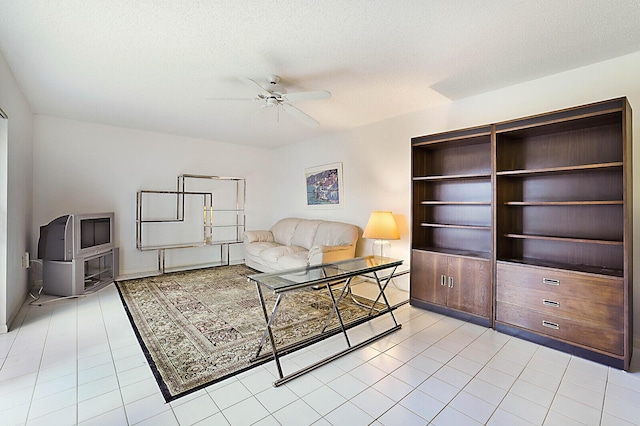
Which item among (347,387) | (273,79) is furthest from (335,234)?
(347,387)

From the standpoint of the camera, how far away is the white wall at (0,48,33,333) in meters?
2.68

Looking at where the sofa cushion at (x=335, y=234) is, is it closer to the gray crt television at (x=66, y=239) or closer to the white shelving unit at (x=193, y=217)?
the white shelving unit at (x=193, y=217)

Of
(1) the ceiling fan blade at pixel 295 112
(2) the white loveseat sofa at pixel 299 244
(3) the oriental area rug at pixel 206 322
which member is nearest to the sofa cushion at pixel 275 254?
(2) the white loveseat sofa at pixel 299 244

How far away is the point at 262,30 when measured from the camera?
2139 millimetres

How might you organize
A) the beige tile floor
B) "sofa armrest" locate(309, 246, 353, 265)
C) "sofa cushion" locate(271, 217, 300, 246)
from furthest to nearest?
1. "sofa cushion" locate(271, 217, 300, 246)
2. "sofa armrest" locate(309, 246, 353, 265)
3. the beige tile floor

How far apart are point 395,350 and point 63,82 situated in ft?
14.1

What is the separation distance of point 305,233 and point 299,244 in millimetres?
232

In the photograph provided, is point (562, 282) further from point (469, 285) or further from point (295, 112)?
point (295, 112)

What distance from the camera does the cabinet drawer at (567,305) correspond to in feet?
7.14

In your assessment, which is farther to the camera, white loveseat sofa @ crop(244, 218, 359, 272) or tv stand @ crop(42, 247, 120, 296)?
white loveseat sofa @ crop(244, 218, 359, 272)

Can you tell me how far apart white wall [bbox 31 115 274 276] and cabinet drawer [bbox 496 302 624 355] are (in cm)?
523

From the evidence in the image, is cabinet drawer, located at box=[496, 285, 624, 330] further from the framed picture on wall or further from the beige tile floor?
the framed picture on wall

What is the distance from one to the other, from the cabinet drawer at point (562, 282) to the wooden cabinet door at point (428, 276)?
57 cm

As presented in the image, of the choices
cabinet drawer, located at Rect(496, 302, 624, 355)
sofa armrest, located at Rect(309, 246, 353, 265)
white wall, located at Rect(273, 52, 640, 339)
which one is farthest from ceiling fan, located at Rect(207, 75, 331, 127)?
cabinet drawer, located at Rect(496, 302, 624, 355)
